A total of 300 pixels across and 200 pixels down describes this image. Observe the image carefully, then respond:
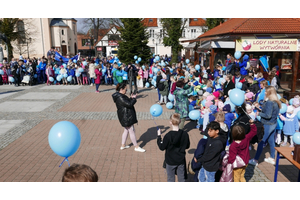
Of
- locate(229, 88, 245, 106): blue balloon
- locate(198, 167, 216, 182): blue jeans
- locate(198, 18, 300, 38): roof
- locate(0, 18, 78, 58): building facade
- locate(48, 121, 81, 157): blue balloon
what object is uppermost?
locate(0, 18, 78, 58): building facade

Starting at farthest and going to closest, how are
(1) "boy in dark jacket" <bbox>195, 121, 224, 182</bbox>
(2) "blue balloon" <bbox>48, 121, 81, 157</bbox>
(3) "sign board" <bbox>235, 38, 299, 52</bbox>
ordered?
(3) "sign board" <bbox>235, 38, 299, 52</bbox> < (1) "boy in dark jacket" <bbox>195, 121, 224, 182</bbox> < (2) "blue balloon" <bbox>48, 121, 81, 157</bbox>

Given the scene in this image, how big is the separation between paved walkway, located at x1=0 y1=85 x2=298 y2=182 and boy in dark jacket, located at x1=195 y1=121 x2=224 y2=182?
1.24 meters

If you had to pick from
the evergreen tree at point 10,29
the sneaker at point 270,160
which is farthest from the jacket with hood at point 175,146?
the evergreen tree at point 10,29

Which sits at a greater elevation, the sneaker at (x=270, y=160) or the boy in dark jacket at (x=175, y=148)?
the boy in dark jacket at (x=175, y=148)

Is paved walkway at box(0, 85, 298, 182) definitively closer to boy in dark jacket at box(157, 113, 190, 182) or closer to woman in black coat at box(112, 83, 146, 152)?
woman in black coat at box(112, 83, 146, 152)

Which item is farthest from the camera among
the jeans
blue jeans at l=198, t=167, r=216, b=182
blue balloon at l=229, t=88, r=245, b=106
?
blue balloon at l=229, t=88, r=245, b=106

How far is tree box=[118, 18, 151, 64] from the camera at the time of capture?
2251 cm

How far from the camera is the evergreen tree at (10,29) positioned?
38.3m

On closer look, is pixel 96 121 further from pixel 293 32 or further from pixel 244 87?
pixel 293 32

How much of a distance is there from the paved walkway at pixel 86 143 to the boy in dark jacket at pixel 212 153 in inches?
48.9

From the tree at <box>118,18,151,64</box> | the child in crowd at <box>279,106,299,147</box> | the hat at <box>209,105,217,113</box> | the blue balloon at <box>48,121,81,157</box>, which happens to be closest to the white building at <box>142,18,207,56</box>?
the tree at <box>118,18,151,64</box>

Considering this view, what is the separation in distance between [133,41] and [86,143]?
56.2 feet

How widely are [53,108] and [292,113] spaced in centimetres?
962

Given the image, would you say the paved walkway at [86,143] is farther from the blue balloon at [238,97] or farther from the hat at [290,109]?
the blue balloon at [238,97]
